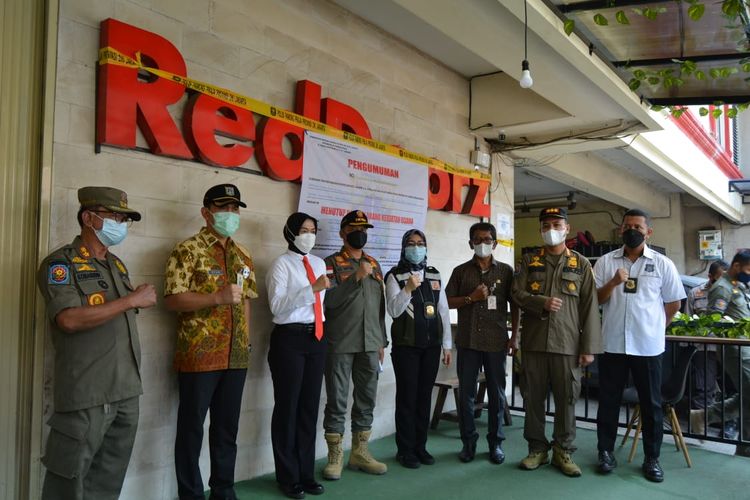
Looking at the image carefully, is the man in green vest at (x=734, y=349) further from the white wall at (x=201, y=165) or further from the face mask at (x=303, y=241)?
the face mask at (x=303, y=241)

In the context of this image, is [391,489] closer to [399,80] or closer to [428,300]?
[428,300]

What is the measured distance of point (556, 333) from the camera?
361 centimetres

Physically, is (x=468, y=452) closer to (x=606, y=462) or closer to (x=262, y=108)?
(x=606, y=462)

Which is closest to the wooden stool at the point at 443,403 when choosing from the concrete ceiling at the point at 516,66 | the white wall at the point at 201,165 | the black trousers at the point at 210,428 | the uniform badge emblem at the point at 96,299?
the white wall at the point at 201,165

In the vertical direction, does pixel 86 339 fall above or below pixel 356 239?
below

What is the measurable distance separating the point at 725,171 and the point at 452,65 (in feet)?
28.2

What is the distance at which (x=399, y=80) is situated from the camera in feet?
15.7

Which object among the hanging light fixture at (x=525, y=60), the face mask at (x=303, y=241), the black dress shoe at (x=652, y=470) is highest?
the hanging light fixture at (x=525, y=60)

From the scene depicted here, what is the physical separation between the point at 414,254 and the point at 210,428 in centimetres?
169

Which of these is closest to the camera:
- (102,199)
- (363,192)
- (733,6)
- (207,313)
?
(733,6)

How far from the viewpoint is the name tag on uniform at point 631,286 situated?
12.2 ft

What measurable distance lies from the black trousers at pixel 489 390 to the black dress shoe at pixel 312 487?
1.17 meters

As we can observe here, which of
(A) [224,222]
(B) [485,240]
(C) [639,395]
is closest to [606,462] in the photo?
(C) [639,395]

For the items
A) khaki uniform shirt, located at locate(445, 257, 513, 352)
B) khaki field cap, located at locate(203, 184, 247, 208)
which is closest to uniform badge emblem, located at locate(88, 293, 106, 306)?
khaki field cap, located at locate(203, 184, 247, 208)
